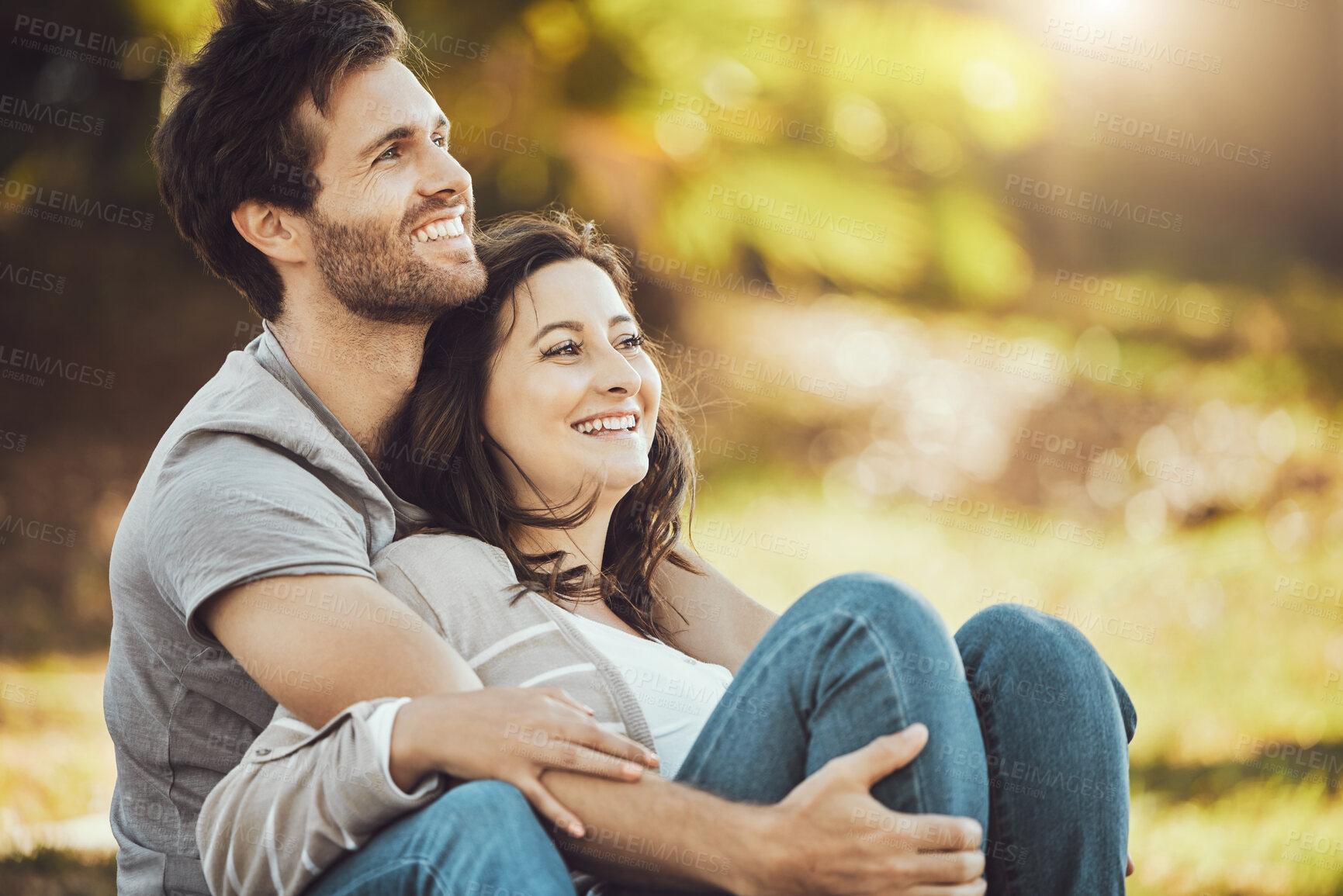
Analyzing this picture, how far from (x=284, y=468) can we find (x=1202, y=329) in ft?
15.8

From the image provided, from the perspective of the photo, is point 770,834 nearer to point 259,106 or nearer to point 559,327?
point 559,327

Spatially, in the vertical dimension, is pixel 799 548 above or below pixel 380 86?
below

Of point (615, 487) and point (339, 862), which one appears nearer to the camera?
point (339, 862)

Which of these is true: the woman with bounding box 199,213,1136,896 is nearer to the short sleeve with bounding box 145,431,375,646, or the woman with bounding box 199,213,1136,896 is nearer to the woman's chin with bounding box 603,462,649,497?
the woman's chin with bounding box 603,462,649,497

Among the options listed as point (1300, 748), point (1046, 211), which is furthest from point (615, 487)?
point (1046, 211)

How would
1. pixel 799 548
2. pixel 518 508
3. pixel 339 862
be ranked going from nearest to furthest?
pixel 339 862
pixel 518 508
pixel 799 548

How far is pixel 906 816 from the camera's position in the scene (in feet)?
3.95

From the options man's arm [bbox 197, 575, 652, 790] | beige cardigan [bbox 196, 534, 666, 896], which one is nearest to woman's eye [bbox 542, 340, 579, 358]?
beige cardigan [bbox 196, 534, 666, 896]

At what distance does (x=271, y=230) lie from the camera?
184 centimetres

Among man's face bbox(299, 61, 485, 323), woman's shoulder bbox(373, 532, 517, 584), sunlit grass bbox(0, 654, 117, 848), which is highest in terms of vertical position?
man's face bbox(299, 61, 485, 323)

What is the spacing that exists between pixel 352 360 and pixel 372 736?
2.68 feet

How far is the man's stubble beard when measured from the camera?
1.76m

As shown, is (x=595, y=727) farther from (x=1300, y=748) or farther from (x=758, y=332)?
(x=758, y=332)

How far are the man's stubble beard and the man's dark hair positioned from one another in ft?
0.27
